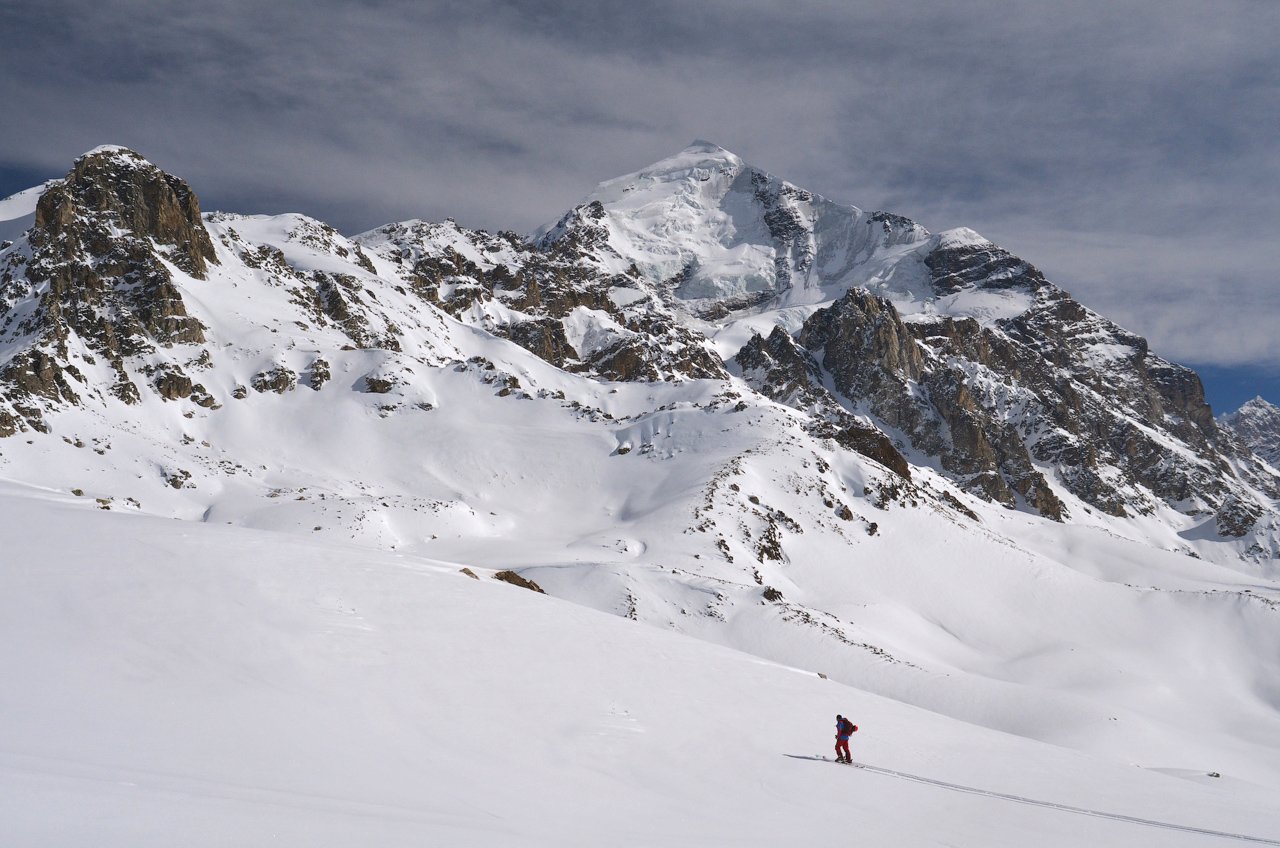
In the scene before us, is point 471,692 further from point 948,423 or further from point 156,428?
point 948,423

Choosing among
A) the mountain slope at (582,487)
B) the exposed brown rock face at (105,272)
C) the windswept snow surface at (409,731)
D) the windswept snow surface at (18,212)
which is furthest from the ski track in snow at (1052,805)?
the windswept snow surface at (18,212)

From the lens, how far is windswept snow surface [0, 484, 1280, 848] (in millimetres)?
8005

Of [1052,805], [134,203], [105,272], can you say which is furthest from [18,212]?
[1052,805]

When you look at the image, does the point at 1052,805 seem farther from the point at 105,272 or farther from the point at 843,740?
the point at 105,272

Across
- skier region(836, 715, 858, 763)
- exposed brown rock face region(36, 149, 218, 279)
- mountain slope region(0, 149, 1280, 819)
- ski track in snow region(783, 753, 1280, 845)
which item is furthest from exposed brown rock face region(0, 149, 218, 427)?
ski track in snow region(783, 753, 1280, 845)

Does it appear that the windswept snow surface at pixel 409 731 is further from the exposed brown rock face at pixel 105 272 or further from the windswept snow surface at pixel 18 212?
the windswept snow surface at pixel 18 212

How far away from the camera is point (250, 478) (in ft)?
209

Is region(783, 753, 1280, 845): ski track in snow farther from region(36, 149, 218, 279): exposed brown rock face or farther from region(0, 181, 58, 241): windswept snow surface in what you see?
region(0, 181, 58, 241): windswept snow surface

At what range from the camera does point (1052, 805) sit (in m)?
14.3

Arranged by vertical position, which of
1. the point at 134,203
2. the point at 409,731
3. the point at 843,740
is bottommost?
the point at 409,731

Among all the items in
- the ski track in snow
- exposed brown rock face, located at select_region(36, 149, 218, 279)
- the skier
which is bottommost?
the ski track in snow

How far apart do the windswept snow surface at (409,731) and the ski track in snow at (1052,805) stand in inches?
6.8

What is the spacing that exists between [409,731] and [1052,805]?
11527 millimetres

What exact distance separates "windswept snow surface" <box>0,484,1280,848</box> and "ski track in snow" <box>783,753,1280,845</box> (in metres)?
0.17
